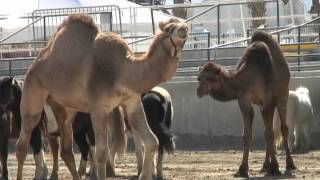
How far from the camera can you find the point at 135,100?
415 inches

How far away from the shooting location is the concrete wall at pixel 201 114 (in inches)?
852

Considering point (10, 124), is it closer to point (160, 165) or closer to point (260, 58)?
point (160, 165)

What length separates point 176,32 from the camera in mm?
9633

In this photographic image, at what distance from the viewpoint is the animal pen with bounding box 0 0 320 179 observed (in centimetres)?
1662

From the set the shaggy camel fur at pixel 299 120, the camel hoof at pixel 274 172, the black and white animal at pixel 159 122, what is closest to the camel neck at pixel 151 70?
the black and white animal at pixel 159 122

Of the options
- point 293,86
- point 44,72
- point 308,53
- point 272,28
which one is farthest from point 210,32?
point 44,72

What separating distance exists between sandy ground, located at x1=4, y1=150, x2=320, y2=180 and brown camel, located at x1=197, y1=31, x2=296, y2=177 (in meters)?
0.68

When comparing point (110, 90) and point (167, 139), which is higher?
point (110, 90)

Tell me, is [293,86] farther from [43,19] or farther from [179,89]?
[43,19]

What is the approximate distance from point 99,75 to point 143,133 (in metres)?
0.90

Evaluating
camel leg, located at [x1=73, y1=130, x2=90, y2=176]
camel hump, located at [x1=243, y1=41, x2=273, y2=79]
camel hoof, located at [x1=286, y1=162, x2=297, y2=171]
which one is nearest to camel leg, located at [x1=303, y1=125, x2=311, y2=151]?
camel hoof, located at [x1=286, y1=162, x2=297, y2=171]

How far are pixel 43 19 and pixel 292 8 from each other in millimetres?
7960

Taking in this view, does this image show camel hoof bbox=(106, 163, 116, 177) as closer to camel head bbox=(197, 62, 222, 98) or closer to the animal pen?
the animal pen

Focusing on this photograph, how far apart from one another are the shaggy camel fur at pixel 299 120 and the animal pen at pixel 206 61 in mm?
387
